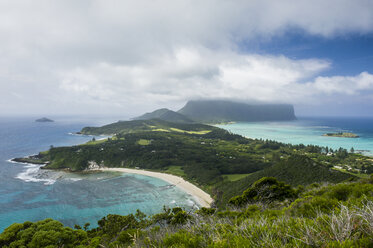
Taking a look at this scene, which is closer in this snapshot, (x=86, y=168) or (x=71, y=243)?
(x=71, y=243)

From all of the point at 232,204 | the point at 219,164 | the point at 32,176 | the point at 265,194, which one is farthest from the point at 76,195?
the point at 219,164

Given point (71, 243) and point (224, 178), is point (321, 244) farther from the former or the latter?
point (224, 178)

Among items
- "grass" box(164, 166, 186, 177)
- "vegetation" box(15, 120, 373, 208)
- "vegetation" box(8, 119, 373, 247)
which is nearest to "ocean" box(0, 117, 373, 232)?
"vegetation" box(8, 119, 373, 247)

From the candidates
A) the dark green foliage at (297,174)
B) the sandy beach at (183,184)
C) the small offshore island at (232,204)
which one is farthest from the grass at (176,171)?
the dark green foliage at (297,174)

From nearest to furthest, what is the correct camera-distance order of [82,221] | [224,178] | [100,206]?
1. [82,221]
2. [100,206]
3. [224,178]

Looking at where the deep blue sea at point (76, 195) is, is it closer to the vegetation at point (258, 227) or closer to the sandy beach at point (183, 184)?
the sandy beach at point (183, 184)

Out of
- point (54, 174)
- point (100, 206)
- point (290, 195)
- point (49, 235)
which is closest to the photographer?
point (49, 235)

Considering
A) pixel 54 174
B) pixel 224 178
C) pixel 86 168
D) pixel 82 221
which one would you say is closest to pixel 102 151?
pixel 86 168

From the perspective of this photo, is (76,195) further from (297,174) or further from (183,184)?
(297,174)
